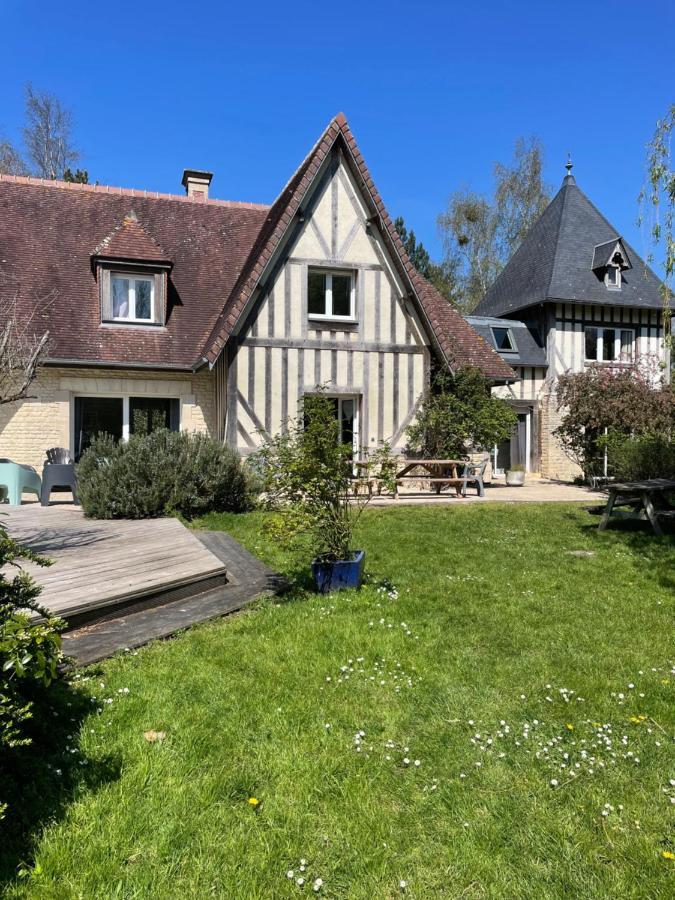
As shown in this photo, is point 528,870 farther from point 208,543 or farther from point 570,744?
point 208,543

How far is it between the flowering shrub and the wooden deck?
12.2m

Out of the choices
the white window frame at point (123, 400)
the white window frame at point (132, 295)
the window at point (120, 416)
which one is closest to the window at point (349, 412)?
the white window frame at point (123, 400)

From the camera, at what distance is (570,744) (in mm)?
2756

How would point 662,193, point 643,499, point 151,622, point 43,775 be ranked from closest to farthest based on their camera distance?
point 43,775, point 151,622, point 662,193, point 643,499

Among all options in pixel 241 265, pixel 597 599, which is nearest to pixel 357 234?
pixel 241 265

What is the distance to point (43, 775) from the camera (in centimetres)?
244

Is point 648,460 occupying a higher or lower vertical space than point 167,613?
higher

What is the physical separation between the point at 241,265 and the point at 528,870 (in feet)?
44.4

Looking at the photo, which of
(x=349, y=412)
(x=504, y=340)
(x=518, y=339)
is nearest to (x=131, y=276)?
(x=349, y=412)

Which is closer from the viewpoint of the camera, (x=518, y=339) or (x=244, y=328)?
(x=244, y=328)

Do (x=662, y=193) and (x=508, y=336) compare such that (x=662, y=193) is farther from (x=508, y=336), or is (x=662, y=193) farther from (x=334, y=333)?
(x=508, y=336)

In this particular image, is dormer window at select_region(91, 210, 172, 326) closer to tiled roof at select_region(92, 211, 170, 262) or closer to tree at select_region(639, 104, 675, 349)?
tiled roof at select_region(92, 211, 170, 262)

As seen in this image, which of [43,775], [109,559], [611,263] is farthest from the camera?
[611,263]

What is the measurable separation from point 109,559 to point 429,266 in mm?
27484
